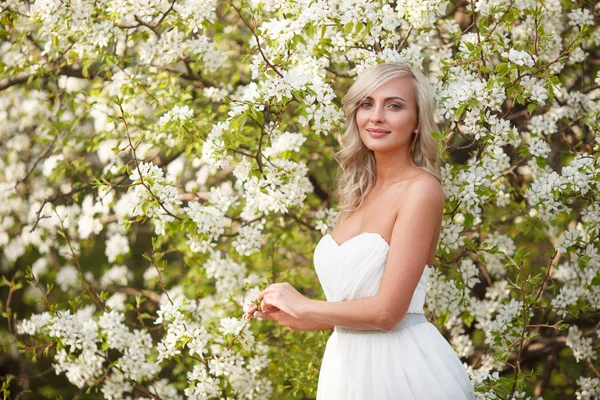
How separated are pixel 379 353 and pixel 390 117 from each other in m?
0.85

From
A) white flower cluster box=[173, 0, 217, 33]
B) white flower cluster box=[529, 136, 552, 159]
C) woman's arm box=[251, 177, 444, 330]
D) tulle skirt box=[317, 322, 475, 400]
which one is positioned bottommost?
tulle skirt box=[317, 322, 475, 400]

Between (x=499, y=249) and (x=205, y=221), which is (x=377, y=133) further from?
(x=499, y=249)

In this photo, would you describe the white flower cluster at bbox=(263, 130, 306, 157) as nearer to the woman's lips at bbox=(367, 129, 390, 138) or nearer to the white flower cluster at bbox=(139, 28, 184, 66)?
the woman's lips at bbox=(367, 129, 390, 138)

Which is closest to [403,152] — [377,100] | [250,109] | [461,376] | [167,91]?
[377,100]

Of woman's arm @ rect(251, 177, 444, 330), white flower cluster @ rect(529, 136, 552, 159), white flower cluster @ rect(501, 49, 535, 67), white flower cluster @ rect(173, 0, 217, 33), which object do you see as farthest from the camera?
white flower cluster @ rect(173, 0, 217, 33)

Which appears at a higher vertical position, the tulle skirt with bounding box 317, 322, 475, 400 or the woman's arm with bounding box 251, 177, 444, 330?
the woman's arm with bounding box 251, 177, 444, 330

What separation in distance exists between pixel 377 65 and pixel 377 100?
6.2 inches

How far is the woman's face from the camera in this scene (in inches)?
97.3

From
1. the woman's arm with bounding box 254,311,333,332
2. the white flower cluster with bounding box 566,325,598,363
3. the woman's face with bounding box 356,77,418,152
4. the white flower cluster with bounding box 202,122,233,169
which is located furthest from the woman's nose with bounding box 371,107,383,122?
the white flower cluster with bounding box 566,325,598,363

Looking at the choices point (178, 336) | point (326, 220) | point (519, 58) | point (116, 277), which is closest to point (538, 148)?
point (519, 58)

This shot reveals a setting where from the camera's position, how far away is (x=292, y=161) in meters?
3.14

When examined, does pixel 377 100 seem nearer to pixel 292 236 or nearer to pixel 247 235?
pixel 247 235

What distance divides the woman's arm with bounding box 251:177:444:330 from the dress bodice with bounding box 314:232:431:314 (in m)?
0.09

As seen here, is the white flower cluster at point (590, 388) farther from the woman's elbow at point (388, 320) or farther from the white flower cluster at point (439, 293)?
the woman's elbow at point (388, 320)
